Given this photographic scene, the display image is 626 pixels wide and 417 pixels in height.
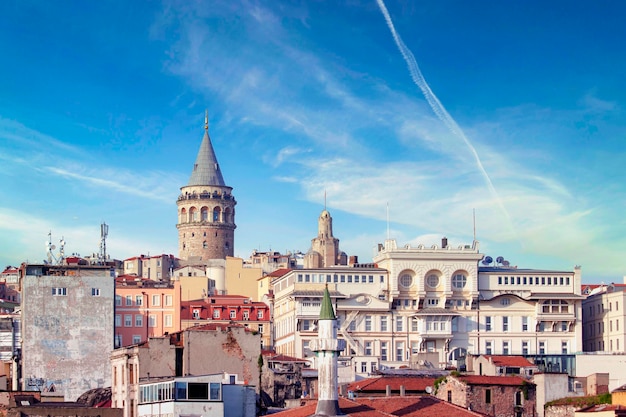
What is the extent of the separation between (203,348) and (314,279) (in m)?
53.2

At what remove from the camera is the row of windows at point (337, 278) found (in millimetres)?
136375

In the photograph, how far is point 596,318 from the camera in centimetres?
14212

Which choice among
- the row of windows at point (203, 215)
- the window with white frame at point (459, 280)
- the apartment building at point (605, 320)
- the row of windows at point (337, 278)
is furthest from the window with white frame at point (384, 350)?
the row of windows at point (203, 215)

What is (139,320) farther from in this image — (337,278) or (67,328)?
(337,278)

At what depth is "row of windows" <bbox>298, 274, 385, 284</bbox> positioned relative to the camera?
447ft

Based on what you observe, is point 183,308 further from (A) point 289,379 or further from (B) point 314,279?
(A) point 289,379

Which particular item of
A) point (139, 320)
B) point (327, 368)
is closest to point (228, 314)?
point (139, 320)

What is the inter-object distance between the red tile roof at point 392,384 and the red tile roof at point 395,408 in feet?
28.7

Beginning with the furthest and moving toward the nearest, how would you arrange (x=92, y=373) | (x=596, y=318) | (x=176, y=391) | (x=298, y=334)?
(x=596, y=318) → (x=298, y=334) → (x=92, y=373) → (x=176, y=391)

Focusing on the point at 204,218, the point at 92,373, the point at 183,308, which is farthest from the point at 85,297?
the point at 204,218

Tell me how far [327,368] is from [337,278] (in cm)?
6728

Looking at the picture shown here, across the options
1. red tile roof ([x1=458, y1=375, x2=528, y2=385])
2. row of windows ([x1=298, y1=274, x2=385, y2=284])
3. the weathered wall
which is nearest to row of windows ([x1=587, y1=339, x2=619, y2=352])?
row of windows ([x1=298, y1=274, x2=385, y2=284])

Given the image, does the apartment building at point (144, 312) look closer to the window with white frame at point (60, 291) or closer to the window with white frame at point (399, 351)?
the window with white frame at point (60, 291)

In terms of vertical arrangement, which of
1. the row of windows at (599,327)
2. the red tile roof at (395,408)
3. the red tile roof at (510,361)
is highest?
the row of windows at (599,327)
